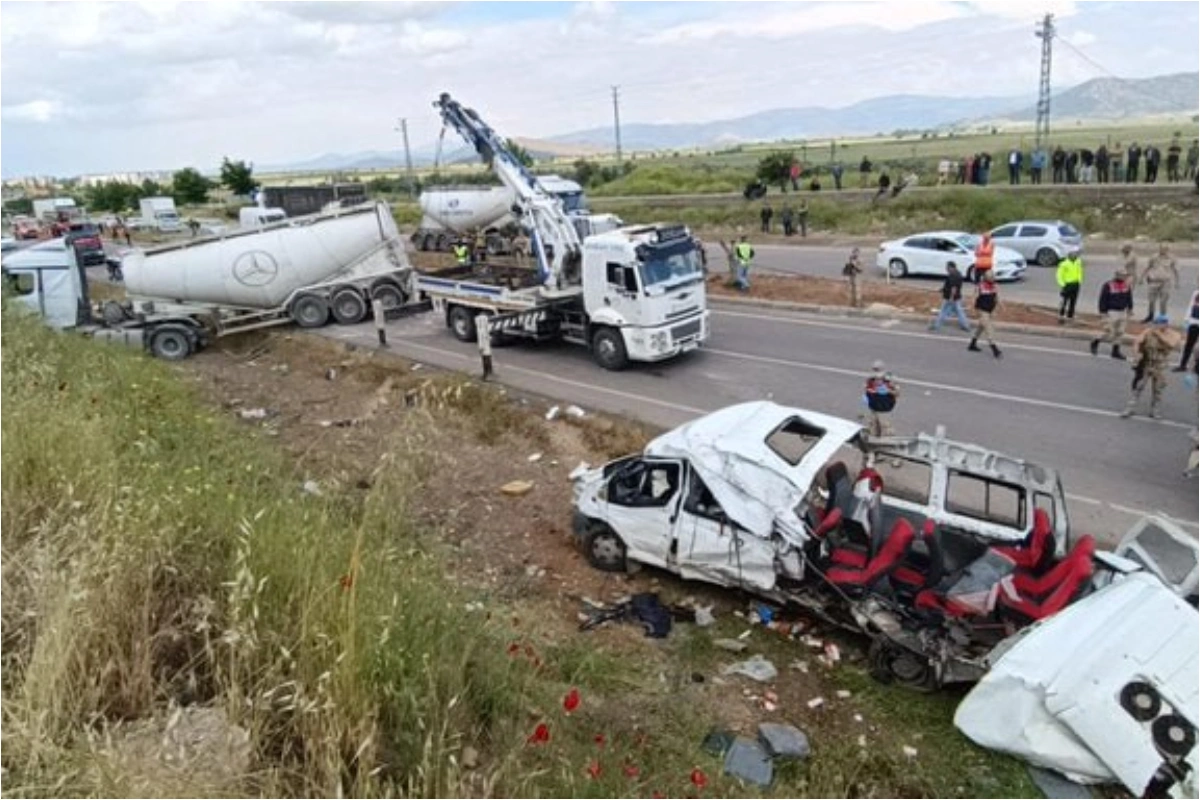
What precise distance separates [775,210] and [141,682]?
38.3m

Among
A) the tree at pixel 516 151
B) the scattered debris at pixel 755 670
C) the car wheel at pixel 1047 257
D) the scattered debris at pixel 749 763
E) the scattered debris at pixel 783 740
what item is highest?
the tree at pixel 516 151

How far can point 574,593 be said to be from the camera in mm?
8531

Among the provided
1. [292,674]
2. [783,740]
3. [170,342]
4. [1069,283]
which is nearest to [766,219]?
[1069,283]

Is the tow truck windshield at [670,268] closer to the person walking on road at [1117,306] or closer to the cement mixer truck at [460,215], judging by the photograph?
the person walking on road at [1117,306]

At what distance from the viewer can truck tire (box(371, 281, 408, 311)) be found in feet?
76.2

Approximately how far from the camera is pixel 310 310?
22625mm

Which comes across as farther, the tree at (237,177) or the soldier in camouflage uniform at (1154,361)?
the tree at (237,177)

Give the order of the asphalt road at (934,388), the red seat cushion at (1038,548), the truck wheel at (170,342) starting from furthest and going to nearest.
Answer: the truck wheel at (170,342) < the asphalt road at (934,388) < the red seat cushion at (1038,548)

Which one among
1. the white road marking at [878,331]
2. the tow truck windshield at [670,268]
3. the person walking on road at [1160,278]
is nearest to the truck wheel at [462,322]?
the tow truck windshield at [670,268]

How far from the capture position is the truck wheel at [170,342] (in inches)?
829

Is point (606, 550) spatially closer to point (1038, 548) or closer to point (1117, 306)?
point (1038, 548)

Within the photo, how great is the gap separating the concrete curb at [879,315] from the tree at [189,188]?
72928 millimetres

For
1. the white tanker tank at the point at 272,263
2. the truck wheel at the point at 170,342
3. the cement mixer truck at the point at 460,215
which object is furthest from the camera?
the cement mixer truck at the point at 460,215

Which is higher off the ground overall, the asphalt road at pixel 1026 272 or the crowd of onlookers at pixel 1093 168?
the crowd of onlookers at pixel 1093 168
